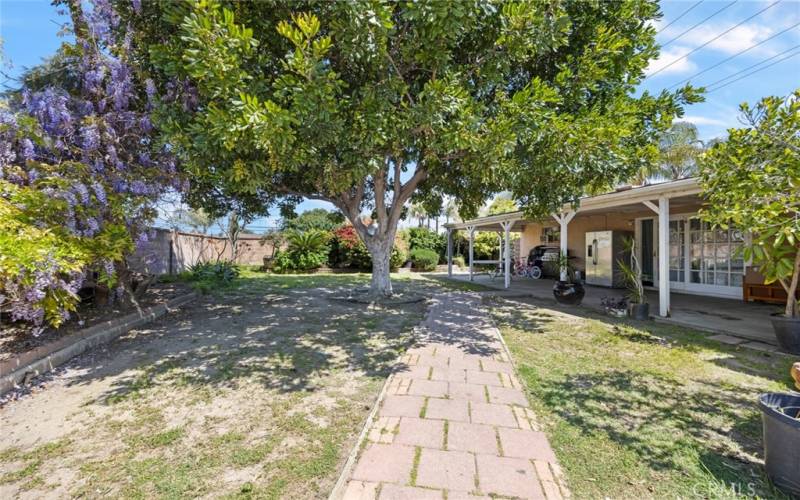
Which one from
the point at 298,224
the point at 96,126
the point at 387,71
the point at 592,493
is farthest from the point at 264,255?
the point at 592,493

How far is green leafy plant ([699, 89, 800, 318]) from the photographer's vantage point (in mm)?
2801

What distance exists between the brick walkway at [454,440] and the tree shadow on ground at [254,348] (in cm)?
76

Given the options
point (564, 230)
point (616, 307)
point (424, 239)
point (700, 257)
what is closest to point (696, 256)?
point (700, 257)

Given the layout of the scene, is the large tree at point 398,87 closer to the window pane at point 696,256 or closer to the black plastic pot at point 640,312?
the black plastic pot at point 640,312

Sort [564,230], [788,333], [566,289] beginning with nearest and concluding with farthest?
1. [788,333]
2. [566,289]
3. [564,230]

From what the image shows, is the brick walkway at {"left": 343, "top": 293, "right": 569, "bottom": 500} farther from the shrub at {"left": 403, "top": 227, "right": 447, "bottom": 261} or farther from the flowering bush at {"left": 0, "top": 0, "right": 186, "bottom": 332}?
the shrub at {"left": 403, "top": 227, "right": 447, "bottom": 261}

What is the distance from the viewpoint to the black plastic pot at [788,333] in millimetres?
4520

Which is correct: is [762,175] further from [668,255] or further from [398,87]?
[668,255]

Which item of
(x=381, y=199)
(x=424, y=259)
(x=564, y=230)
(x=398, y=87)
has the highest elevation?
(x=398, y=87)

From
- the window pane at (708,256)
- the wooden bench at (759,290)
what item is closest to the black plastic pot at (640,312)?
the wooden bench at (759,290)

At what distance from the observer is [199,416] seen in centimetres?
295

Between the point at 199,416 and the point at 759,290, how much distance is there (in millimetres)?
11312

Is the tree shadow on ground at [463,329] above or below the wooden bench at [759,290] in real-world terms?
below

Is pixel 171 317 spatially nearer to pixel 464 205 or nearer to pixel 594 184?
pixel 464 205
